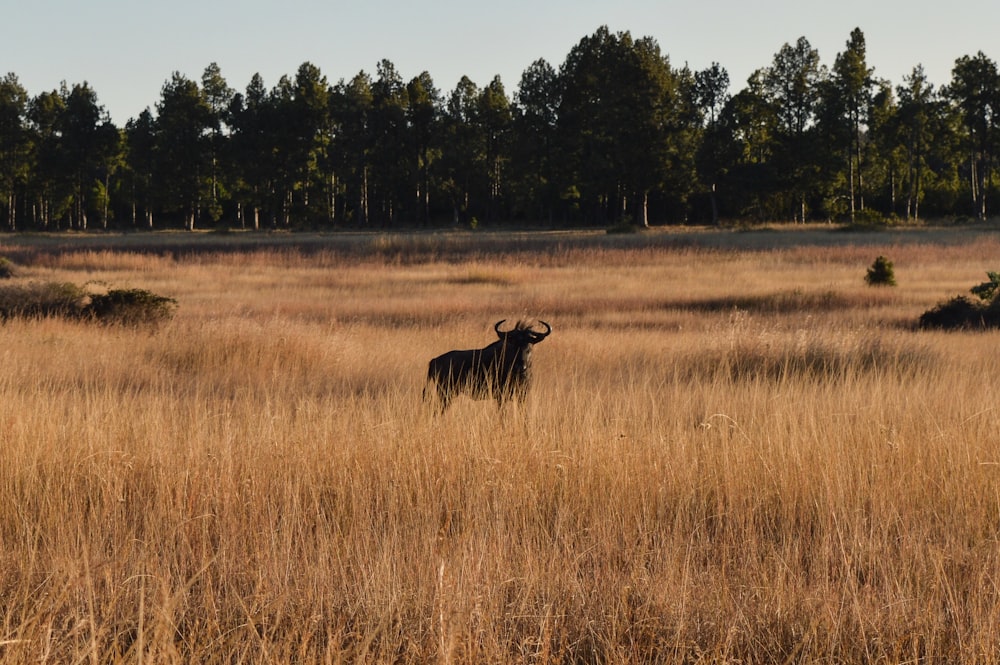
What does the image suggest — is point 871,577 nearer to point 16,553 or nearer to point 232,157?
point 16,553

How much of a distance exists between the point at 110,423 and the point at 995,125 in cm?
7097

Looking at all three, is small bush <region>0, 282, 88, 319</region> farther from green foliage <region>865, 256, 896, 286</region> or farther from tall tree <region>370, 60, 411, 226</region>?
tall tree <region>370, 60, 411, 226</region>

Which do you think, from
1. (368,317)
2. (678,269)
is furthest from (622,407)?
(678,269)

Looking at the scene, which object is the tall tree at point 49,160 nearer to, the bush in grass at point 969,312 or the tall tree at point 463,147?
the tall tree at point 463,147

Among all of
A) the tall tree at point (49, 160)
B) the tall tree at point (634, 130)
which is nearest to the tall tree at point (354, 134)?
the tall tree at point (634, 130)

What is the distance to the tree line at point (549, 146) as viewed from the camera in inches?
2482

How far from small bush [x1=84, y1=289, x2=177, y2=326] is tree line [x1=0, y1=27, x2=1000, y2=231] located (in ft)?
157

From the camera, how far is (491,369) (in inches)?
292

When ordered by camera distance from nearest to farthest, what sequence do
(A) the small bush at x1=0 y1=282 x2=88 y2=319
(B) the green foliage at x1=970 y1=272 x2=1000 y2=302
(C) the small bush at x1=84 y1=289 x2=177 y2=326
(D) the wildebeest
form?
(D) the wildebeest, (C) the small bush at x1=84 y1=289 x2=177 y2=326, (A) the small bush at x1=0 y1=282 x2=88 y2=319, (B) the green foliage at x1=970 y1=272 x2=1000 y2=302

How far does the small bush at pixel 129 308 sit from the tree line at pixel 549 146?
48.0m

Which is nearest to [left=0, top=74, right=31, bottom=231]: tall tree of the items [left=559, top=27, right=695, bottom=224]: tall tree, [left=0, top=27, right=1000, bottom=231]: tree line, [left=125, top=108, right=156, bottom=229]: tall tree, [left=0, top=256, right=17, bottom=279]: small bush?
[left=0, top=27, right=1000, bottom=231]: tree line

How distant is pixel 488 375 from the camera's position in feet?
23.4

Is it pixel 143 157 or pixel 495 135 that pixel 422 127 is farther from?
pixel 143 157

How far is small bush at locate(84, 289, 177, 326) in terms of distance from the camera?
1559 centimetres
